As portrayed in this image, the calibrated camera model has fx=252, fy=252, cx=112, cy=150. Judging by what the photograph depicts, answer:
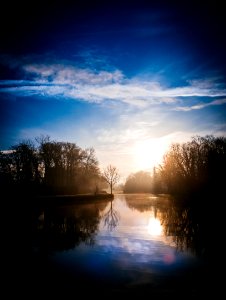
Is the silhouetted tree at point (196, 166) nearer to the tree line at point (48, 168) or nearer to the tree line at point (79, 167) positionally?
the tree line at point (79, 167)

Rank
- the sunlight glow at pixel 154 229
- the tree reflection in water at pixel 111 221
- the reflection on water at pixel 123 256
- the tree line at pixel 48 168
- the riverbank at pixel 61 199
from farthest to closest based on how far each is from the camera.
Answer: the tree line at pixel 48 168, the riverbank at pixel 61 199, the tree reflection in water at pixel 111 221, the sunlight glow at pixel 154 229, the reflection on water at pixel 123 256

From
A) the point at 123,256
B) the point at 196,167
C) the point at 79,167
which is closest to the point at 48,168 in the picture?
the point at 79,167

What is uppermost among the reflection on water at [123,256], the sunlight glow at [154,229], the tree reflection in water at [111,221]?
the reflection on water at [123,256]

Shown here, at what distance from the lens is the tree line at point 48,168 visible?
51.8 m

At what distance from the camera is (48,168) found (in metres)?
58.3

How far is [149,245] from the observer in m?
13.1

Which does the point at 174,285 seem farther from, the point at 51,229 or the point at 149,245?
the point at 51,229

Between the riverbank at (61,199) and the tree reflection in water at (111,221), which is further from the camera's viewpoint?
the riverbank at (61,199)

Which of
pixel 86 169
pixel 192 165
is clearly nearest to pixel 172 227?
pixel 192 165

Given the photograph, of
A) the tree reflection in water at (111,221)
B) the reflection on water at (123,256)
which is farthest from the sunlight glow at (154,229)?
the tree reflection in water at (111,221)

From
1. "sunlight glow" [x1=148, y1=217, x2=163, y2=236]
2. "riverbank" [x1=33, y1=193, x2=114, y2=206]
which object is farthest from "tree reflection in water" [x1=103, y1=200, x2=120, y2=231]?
"riverbank" [x1=33, y1=193, x2=114, y2=206]

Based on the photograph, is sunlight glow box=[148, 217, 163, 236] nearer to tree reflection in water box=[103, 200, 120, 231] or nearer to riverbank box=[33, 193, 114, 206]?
tree reflection in water box=[103, 200, 120, 231]

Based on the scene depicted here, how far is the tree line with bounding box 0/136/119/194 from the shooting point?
51781 millimetres

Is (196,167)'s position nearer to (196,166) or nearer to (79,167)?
(196,166)
